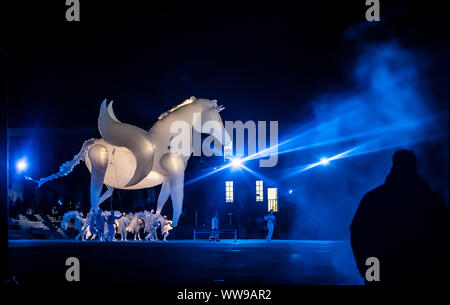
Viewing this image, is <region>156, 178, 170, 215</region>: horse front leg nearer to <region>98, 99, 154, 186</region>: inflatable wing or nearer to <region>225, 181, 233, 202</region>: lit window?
<region>98, 99, 154, 186</region>: inflatable wing

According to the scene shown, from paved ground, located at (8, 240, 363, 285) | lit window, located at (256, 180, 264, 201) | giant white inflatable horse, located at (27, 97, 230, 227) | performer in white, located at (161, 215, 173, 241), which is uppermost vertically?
giant white inflatable horse, located at (27, 97, 230, 227)

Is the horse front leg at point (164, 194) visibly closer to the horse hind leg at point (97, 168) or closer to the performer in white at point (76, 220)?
the horse hind leg at point (97, 168)

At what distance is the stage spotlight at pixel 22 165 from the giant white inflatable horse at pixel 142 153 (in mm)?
13994

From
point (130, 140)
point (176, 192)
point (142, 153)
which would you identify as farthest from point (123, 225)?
point (130, 140)

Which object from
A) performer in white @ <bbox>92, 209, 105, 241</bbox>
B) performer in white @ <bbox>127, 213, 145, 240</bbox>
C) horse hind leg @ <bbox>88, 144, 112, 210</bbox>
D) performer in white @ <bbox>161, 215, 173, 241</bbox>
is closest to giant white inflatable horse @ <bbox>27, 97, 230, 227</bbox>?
horse hind leg @ <bbox>88, 144, 112, 210</bbox>

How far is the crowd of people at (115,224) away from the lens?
1741 cm

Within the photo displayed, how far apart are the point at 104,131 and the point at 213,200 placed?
14132mm

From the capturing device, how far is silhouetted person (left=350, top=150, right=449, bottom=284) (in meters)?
4.81

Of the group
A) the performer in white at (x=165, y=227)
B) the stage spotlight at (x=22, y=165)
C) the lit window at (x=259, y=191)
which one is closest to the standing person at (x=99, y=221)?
the performer in white at (x=165, y=227)

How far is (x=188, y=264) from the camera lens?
432 inches

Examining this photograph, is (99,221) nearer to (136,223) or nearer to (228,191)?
(136,223)

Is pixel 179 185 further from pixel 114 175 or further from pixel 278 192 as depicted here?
pixel 278 192

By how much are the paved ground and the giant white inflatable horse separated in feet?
12.8
